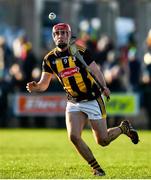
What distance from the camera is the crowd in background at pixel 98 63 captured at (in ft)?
76.0

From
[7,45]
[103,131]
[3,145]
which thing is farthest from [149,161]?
[7,45]

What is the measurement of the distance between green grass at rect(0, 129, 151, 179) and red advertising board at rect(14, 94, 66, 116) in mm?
1988

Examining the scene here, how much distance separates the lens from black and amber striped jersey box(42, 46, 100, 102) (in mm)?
11242

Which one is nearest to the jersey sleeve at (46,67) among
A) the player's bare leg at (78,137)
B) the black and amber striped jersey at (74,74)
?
the black and amber striped jersey at (74,74)

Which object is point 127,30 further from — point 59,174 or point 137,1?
point 59,174

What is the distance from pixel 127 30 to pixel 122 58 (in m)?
1.26

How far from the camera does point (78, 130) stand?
36.9 ft

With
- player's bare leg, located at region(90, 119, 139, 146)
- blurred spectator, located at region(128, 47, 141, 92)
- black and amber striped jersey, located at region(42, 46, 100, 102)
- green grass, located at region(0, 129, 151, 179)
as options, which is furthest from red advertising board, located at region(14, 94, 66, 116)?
black and amber striped jersey, located at region(42, 46, 100, 102)


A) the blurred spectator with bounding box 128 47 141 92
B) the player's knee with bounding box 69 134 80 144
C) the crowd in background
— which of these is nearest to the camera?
the player's knee with bounding box 69 134 80 144

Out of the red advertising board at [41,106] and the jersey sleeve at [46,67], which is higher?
the jersey sleeve at [46,67]

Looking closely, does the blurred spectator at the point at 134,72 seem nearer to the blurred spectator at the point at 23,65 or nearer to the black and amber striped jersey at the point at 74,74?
the blurred spectator at the point at 23,65

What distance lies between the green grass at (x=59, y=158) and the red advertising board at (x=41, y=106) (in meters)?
1.99

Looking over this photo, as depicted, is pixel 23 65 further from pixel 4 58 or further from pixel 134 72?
pixel 134 72

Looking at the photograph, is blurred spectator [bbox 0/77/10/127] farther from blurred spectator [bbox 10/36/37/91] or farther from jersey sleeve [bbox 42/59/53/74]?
jersey sleeve [bbox 42/59/53/74]
